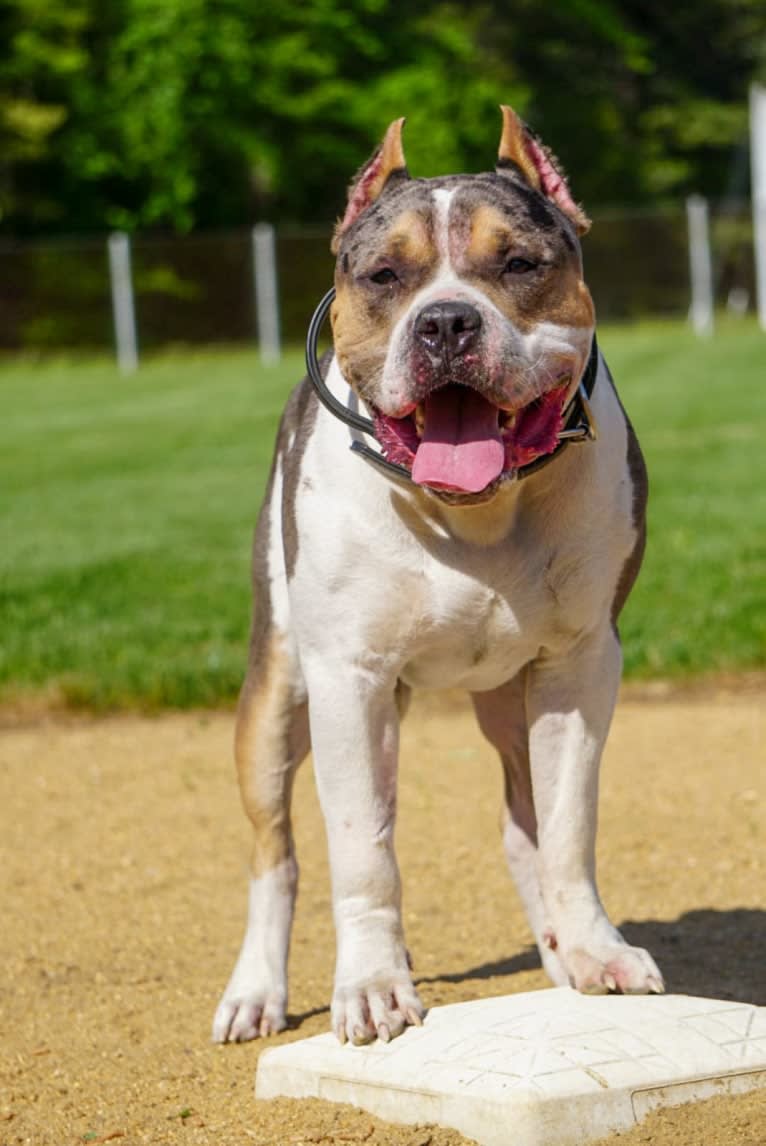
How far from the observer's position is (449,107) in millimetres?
34844

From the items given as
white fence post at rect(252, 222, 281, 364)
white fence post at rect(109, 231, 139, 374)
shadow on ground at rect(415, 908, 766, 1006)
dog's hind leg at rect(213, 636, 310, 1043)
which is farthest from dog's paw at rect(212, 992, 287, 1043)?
white fence post at rect(109, 231, 139, 374)

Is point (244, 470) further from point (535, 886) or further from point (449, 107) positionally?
point (449, 107)

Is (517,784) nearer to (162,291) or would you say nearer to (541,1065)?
(541,1065)

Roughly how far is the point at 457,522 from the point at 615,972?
1.02 m

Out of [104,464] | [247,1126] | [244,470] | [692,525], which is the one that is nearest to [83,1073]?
[247,1126]

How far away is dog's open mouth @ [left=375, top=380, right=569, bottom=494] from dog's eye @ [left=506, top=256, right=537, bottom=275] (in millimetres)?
227

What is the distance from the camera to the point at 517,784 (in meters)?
4.65

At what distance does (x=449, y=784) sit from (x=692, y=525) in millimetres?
4317

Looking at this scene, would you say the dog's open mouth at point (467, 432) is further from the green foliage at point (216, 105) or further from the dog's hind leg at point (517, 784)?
the green foliage at point (216, 105)

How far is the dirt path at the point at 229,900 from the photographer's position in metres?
3.91

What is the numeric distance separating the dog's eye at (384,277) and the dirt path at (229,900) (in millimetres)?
1610

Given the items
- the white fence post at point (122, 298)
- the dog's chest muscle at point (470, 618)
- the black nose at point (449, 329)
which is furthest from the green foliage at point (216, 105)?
the black nose at point (449, 329)

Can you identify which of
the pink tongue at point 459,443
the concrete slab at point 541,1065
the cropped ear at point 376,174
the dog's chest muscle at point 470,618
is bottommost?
the concrete slab at point 541,1065

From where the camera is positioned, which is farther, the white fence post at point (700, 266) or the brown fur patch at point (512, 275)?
the white fence post at point (700, 266)
